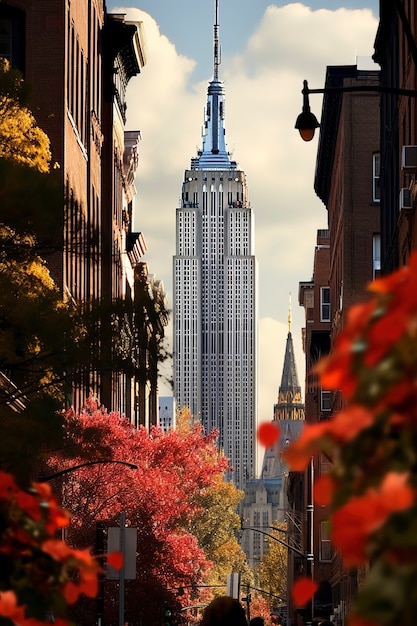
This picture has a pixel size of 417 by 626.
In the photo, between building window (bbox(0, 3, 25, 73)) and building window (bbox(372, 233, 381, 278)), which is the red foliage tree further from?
building window (bbox(0, 3, 25, 73))

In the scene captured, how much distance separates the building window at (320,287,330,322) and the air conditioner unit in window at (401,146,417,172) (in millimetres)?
66690

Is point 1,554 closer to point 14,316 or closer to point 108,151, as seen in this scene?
point 14,316

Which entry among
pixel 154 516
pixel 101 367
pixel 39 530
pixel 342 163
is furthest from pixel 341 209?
pixel 39 530

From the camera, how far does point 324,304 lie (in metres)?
108

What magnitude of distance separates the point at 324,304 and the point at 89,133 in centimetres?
3570

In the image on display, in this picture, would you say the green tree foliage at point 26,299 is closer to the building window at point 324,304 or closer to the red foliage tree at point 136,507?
the red foliage tree at point 136,507

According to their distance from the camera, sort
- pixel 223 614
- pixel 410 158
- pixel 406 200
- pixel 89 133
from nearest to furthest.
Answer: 1. pixel 223 614
2. pixel 410 158
3. pixel 406 200
4. pixel 89 133

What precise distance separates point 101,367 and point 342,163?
4712 cm

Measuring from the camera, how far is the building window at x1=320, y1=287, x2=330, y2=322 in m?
106

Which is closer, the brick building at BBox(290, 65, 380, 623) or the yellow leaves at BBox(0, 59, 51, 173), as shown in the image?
the yellow leaves at BBox(0, 59, 51, 173)

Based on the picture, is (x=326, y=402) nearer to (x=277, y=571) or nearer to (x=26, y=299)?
(x=26, y=299)

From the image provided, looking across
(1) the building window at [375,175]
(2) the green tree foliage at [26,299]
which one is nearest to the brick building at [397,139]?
(2) the green tree foliage at [26,299]

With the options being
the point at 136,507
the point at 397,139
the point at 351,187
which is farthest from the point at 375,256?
the point at 397,139

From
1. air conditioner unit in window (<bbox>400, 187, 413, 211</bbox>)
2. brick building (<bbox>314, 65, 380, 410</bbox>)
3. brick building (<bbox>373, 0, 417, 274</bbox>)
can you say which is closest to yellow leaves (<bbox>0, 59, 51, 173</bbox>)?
brick building (<bbox>373, 0, 417, 274</bbox>)
